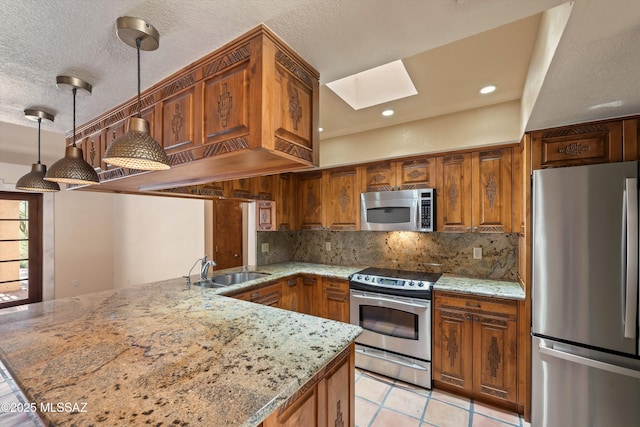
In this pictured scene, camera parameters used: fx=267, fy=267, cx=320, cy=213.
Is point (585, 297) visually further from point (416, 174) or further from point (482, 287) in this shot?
point (416, 174)

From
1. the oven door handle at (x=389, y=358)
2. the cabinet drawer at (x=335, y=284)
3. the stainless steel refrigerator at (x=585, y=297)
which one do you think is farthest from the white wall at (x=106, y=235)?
the stainless steel refrigerator at (x=585, y=297)

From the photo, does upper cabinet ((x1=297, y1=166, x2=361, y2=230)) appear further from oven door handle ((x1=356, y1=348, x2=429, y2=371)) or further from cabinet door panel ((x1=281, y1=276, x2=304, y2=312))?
oven door handle ((x1=356, y1=348, x2=429, y2=371))

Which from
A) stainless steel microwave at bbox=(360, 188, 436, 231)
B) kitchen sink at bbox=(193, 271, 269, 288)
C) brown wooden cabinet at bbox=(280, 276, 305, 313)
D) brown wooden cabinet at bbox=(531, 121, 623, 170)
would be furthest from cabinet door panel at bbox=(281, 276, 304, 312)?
brown wooden cabinet at bbox=(531, 121, 623, 170)

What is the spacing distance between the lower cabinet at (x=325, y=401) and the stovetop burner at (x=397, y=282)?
130 cm

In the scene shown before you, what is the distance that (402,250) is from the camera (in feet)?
10.9

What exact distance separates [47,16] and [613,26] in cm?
215

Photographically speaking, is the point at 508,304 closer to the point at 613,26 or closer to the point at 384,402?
the point at 384,402

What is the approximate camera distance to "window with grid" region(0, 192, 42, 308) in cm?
438

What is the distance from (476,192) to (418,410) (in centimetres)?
202

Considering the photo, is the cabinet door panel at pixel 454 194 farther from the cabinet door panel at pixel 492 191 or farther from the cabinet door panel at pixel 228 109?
the cabinet door panel at pixel 228 109

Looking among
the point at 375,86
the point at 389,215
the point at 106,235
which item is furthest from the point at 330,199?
the point at 106,235

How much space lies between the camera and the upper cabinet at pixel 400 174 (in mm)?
2871

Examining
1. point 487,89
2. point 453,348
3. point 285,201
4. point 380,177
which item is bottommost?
point 453,348

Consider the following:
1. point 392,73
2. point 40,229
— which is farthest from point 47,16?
point 40,229
